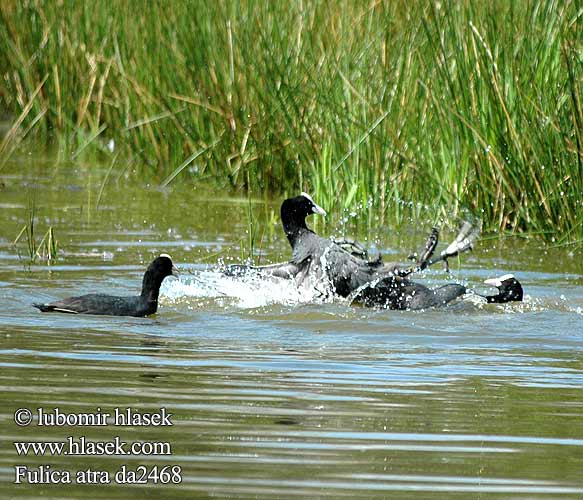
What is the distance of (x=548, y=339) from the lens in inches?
255

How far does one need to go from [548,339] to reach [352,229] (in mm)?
3688

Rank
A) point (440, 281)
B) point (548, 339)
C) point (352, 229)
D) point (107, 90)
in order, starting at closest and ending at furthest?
point (548, 339), point (440, 281), point (352, 229), point (107, 90)

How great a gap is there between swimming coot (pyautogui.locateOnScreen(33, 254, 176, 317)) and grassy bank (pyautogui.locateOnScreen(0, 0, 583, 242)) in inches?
103

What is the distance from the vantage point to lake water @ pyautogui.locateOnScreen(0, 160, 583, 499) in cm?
390

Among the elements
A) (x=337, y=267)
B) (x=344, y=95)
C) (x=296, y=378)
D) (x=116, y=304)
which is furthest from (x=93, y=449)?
(x=344, y=95)

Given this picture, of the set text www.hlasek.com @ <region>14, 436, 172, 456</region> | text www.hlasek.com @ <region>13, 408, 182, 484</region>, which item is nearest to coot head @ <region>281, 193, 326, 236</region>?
text www.hlasek.com @ <region>13, 408, 182, 484</region>

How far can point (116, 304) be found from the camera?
7.03 m

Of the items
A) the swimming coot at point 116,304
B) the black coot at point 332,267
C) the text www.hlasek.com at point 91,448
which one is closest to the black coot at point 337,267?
the black coot at point 332,267

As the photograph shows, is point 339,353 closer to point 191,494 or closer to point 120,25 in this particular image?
point 191,494

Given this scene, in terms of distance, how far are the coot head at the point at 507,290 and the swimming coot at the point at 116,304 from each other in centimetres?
185

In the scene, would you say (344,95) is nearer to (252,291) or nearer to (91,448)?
(252,291)

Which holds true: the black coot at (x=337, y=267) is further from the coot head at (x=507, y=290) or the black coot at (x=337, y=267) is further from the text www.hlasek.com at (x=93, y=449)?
the text www.hlasek.com at (x=93, y=449)

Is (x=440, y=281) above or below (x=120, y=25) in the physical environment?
below

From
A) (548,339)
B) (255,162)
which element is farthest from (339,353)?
(255,162)
